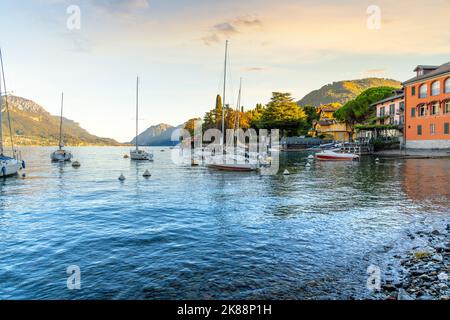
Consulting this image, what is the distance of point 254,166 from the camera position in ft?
145

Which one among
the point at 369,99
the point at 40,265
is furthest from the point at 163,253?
the point at 369,99

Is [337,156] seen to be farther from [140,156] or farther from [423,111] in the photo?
[140,156]

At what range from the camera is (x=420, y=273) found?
9.57 m

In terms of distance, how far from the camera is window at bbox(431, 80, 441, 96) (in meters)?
64.0

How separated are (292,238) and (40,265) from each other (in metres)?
9.65

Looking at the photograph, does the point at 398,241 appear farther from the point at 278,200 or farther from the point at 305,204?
the point at 278,200

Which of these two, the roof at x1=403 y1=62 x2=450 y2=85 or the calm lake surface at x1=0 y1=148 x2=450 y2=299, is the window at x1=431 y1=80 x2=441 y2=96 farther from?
the calm lake surface at x1=0 y1=148 x2=450 y2=299

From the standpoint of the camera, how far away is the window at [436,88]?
6396cm

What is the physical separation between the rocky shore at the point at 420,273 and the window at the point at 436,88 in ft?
207

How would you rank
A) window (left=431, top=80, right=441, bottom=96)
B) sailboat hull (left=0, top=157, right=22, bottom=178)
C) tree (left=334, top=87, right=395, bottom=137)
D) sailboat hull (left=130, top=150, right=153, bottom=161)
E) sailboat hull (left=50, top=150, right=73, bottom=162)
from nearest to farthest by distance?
1. sailboat hull (left=0, top=157, right=22, bottom=178)
2. window (left=431, top=80, right=441, bottom=96)
3. sailboat hull (left=50, top=150, right=73, bottom=162)
4. sailboat hull (left=130, top=150, right=153, bottom=161)
5. tree (left=334, top=87, right=395, bottom=137)

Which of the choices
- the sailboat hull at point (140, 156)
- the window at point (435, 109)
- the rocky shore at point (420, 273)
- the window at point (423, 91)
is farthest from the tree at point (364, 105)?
the rocky shore at point (420, 273)

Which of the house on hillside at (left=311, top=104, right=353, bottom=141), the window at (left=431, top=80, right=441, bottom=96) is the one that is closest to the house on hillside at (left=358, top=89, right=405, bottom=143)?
the window at (left=431, top=80, right=441, bottom=96)

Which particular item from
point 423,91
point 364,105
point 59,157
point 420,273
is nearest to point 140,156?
point 59,157

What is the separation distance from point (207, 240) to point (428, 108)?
69699mm
